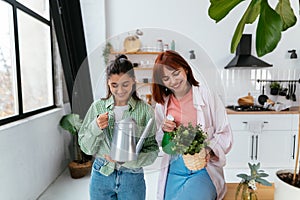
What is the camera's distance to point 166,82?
83 centimetres

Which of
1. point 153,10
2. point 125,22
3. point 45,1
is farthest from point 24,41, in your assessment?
point 153,10

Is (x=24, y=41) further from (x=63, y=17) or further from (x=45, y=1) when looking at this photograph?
(x=45, y=1)

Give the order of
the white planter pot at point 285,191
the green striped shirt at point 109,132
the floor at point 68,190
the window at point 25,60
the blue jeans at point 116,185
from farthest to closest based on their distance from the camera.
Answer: the floor at point 68,190 → the window at point 25,60 → the blue jeans at point 116,185 → the green striped shirt at point 109,132 → the white planter pot at point 285,191

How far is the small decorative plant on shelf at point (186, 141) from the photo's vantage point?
86 centimetres

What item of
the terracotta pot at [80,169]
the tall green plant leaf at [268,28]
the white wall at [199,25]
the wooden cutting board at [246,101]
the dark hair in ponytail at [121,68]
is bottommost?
the terracotta pot at [80,169]

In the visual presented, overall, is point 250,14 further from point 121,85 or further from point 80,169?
point 80,169

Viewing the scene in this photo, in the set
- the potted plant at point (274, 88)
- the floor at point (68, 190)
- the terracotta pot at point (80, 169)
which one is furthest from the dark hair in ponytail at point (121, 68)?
the potted plant at point (274, 88)

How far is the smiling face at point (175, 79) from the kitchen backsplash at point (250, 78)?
2.85 meters

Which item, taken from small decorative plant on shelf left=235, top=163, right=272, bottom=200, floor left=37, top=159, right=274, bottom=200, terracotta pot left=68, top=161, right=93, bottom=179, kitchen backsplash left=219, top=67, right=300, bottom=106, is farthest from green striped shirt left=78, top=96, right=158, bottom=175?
kitchen backsplash left=219, top=67, right=300, bottom=106

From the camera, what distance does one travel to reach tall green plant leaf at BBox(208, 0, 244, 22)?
770 millimetres

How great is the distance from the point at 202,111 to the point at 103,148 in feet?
1.37

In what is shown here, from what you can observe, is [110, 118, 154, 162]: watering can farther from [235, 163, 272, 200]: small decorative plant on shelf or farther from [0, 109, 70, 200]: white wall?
[0, 109, 70, 200]: white wall

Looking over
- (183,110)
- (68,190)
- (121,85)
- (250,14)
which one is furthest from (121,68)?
(68,190)

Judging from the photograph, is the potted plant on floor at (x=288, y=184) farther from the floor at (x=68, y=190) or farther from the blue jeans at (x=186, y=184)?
the floor at (x=68, y=190)
